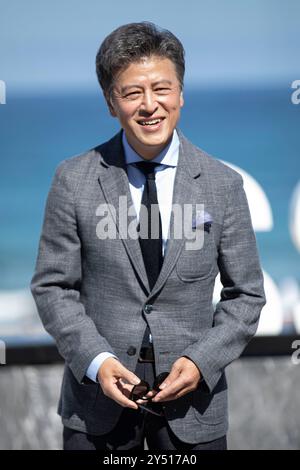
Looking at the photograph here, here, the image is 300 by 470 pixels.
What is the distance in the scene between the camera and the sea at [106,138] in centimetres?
321

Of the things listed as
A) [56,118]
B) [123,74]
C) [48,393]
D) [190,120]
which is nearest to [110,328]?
[123,74]

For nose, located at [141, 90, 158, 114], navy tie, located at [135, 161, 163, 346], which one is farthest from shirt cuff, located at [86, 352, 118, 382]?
nose, located at [141, 90, 158, 114]

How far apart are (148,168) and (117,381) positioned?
43cm

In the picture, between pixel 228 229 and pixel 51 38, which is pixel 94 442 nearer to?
pixel 228 229

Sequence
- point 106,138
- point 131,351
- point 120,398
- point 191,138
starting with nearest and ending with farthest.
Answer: point 120,398 < point 131,351 < point 106,138 < point 191,138

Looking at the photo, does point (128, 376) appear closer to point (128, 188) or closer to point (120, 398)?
point (120, 398)

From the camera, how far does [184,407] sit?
184 cm

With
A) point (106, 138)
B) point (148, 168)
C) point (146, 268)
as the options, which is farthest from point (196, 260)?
point (106, 138)

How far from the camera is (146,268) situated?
182 cm

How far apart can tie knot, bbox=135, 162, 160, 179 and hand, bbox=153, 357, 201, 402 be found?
14.4 inches

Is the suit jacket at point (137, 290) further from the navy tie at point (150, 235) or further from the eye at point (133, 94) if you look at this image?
the eye at point (133, 94)

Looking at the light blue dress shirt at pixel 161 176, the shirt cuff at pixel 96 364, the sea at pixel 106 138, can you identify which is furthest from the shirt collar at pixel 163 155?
the sea at pixel 106 138

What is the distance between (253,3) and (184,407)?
178 cm

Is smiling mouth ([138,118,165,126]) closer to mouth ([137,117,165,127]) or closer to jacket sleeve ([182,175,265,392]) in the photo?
mouth ([137,117,165,127])
